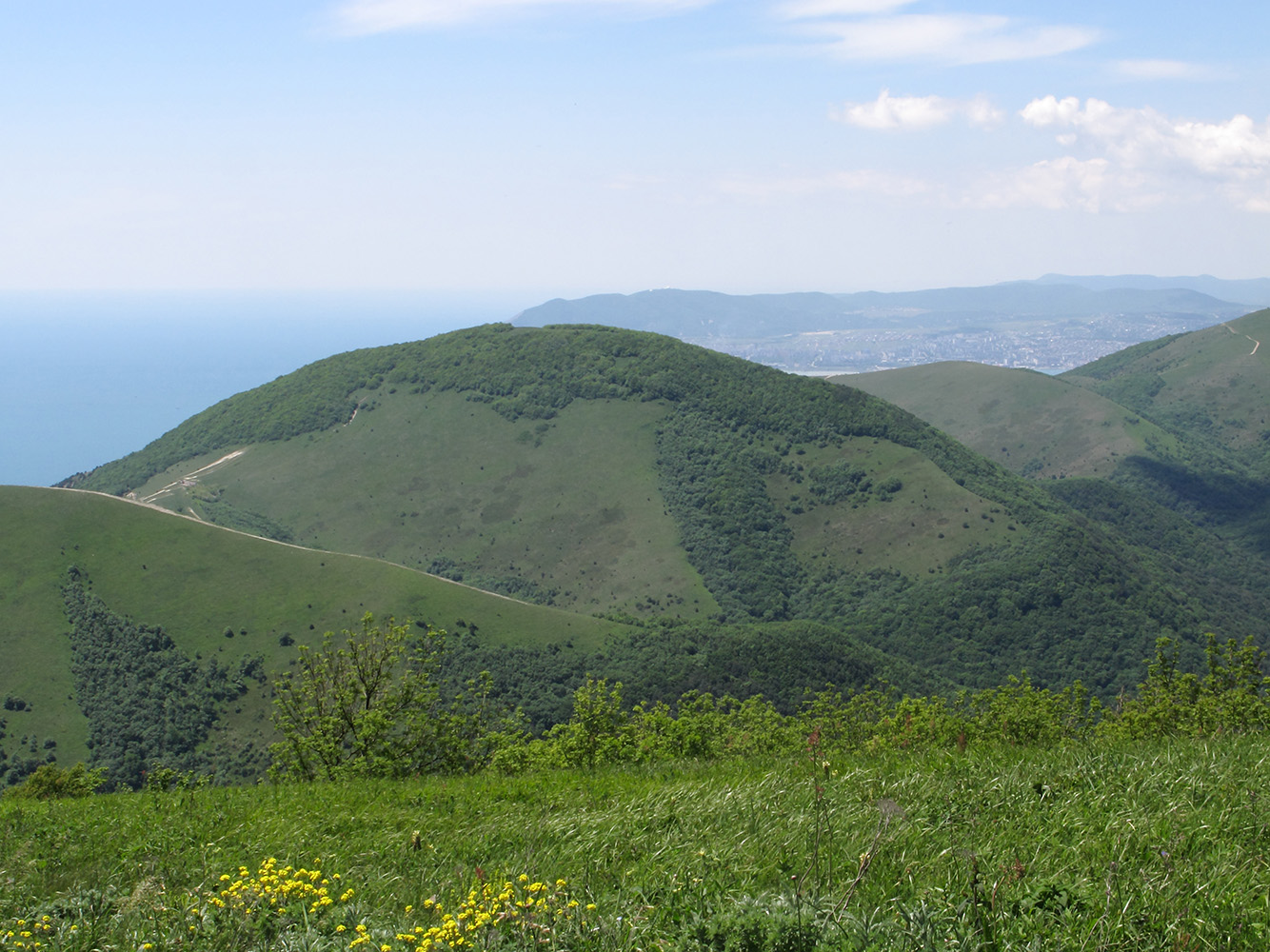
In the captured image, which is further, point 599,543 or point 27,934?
point 599,543

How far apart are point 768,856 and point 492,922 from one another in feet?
7.24

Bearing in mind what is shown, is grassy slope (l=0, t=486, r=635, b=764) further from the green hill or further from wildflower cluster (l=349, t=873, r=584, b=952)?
wildflower cluster (l=349, t=873, r=584, b=952)

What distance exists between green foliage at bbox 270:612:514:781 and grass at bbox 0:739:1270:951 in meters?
11.1

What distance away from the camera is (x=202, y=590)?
245 ft

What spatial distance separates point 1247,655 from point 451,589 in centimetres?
6317

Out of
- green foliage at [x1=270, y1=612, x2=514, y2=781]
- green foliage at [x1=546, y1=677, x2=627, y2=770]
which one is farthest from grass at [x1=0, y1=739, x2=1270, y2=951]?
green foliage at [x1=270, y1=612, x2=514, y2=781]

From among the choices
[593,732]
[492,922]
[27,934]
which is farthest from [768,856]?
[593,732]

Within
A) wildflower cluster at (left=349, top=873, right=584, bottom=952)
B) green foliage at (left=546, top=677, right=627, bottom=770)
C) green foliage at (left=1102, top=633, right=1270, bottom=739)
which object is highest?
wildflower cluster at (left=349, top=873, right=584, bottom=952)

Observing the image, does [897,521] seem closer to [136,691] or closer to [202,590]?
[202,590]

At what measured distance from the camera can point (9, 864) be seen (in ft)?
24.7

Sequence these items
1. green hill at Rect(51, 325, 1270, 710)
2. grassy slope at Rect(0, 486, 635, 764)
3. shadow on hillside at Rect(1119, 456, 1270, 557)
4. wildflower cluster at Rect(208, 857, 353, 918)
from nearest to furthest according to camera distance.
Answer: wildflower cluster at Rect(208, 857, 353, 918) → grassy slope at Rect(0, 486, 635, 764) → green hill at Rect(51, 325, 1270, 710) → shadow on hillside at Rect(1119, 456, 1270, 557)

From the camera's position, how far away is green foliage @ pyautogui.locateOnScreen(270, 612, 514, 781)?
20656 millimetres

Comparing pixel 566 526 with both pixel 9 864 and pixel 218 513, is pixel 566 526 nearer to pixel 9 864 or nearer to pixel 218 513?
pixel 218 513

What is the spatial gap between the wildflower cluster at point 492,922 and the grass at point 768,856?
52mm
